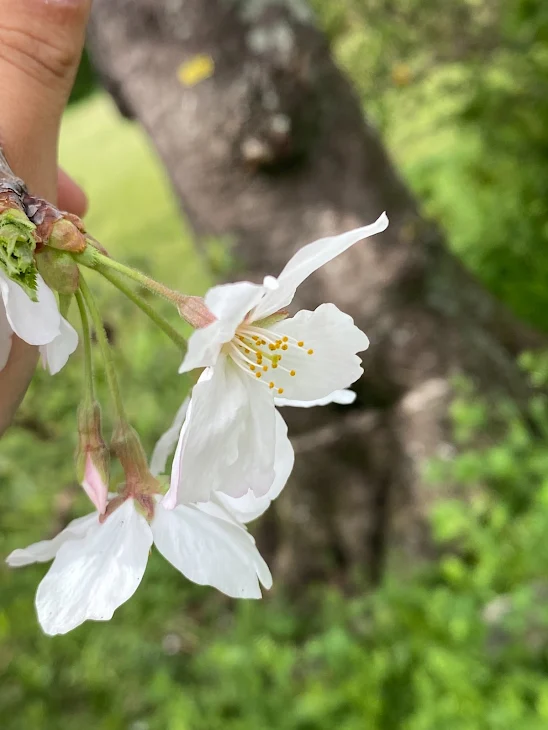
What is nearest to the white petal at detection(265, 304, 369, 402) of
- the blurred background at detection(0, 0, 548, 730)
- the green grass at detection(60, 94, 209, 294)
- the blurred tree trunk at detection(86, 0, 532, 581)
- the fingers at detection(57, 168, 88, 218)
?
the fingers at detection(57, 168, 88, 218)

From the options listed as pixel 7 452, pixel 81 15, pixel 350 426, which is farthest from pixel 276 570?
pixel 81 15

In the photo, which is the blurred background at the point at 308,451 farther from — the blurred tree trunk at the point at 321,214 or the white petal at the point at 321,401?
the white petal at the point at 321,401

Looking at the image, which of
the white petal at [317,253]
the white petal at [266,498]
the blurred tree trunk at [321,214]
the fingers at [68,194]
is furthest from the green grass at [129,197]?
the white petal at [317,253]

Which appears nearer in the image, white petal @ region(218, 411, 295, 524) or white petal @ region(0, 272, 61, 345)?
white petal @ region(0, 272, 61, 345)

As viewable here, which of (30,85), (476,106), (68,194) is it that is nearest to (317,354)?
(30,85)

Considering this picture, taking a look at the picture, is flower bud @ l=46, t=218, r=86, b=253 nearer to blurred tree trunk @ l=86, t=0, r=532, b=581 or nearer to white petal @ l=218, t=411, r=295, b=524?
white petal @ l=218, t=411, r=295, b=524

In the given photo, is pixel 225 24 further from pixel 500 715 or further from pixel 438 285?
pixel 500 715

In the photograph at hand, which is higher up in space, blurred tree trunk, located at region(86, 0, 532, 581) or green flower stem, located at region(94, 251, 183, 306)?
green flower stem, located at region(94, 251, 183, 306)
